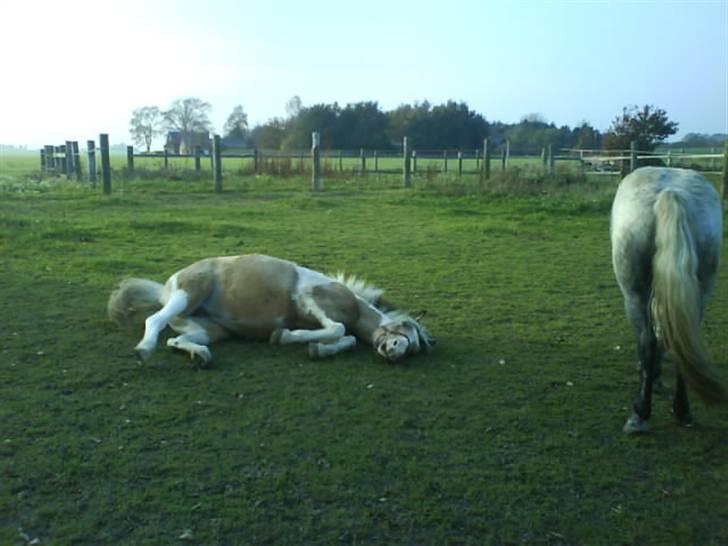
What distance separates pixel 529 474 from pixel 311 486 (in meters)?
0.94

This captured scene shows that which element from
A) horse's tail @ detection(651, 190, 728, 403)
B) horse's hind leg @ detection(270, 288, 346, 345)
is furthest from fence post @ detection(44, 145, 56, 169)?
horse's tail @ detection(651, 190, 728, 403)

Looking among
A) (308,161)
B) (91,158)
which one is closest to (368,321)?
(91,158)

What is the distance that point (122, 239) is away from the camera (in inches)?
386

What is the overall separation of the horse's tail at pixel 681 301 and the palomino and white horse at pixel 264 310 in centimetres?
178

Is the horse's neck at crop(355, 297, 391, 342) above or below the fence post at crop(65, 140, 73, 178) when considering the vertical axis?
below

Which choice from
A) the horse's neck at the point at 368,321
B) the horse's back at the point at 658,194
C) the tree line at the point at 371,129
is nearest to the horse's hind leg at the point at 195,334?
the horse's neck at the point at 368,321

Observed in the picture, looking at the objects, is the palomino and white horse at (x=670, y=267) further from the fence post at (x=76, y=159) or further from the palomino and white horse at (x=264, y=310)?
the fence post at (x=76, y=159)

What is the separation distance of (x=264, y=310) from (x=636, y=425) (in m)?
2.50

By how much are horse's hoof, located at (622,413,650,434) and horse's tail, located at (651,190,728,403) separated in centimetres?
38

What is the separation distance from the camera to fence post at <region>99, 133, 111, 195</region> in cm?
1738

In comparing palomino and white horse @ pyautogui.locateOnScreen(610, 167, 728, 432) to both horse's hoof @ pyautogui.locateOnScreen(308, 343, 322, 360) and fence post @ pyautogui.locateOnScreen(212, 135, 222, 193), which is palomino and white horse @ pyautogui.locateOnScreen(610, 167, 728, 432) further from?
fence post @ pyautogui.locateOnScreen(212, 135, 222, 193)

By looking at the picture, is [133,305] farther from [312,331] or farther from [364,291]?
[364,291]

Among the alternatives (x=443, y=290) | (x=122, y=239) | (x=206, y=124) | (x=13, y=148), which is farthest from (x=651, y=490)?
(x=13, y=148)

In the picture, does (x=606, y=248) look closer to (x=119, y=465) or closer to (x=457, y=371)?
(x=457, y=371)
